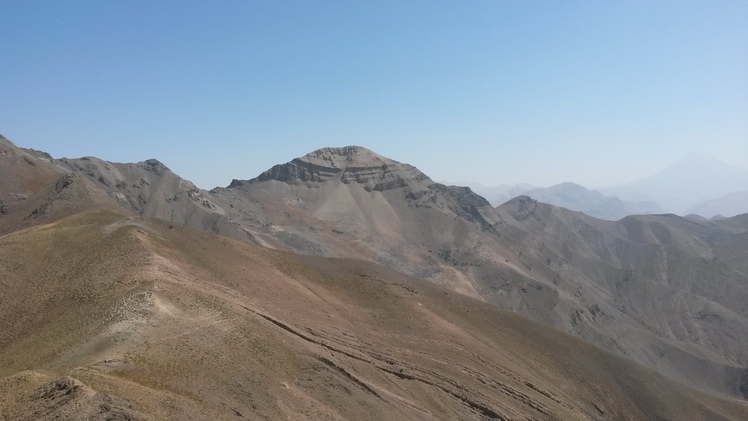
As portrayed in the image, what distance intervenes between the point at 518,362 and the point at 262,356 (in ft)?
125

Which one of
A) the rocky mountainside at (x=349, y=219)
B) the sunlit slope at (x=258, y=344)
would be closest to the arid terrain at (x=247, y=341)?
the sunlit slope at (x=258, y=344)

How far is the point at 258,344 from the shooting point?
40.1 meters

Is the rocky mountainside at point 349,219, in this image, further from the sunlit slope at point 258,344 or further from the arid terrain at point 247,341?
the sunlit slope at point 258,344

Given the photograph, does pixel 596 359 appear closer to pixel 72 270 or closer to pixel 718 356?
pixel 72 270

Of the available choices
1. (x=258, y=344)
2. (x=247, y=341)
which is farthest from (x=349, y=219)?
(x=247, y=341)

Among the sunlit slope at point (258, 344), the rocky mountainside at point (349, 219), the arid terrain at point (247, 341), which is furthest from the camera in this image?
the rocky mountainside at point (349, 219)

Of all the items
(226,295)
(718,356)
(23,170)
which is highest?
(23,170)

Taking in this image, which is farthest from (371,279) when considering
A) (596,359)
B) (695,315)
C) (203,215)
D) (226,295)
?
(695,315)

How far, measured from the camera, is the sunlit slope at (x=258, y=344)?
97.5 feet

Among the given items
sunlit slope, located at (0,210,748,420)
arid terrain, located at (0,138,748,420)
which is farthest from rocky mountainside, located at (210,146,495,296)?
sunlit slope, located at (0,210,748,420)

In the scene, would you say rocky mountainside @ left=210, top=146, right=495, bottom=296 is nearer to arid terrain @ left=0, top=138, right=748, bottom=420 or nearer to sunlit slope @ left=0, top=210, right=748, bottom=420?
arid terrain @ left=0, top=138, right=748, bottom=420

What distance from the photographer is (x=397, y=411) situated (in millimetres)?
42781

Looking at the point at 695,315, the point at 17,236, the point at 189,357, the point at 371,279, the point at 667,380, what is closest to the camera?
the point at 189,357

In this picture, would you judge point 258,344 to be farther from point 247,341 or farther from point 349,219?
point 349,219
